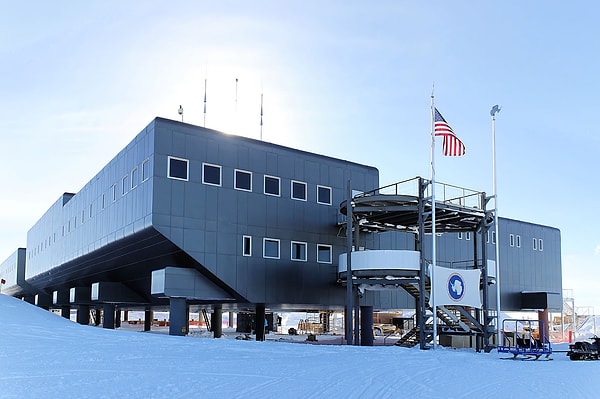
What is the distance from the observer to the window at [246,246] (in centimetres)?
3494

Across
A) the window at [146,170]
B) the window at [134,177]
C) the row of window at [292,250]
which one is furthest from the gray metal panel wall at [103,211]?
the row of window at [292,250]

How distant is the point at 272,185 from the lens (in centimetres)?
3653

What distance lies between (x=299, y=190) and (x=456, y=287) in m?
10.2

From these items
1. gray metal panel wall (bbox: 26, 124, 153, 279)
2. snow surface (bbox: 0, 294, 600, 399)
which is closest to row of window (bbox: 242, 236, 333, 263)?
gray metal panel wall (bbox: 26, 124, 153, 279)

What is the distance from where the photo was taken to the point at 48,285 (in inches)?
2842

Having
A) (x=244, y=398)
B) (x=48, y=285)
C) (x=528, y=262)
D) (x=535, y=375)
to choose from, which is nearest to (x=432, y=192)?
(x=535, y=375)

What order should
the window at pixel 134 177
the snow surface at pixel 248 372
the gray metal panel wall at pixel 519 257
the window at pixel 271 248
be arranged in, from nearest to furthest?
the snow surface at pixel 248 372 → the window at pixel 134 177 → the window at pixel 271 248 → the gray metal panel wall at pixel 519 257

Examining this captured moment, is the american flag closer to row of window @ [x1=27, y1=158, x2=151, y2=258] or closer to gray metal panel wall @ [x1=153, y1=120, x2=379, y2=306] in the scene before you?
gray metal panel wall @ [x1=153, y1=120, x2=379, y2=306]

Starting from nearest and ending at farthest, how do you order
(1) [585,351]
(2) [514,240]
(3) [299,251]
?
(1) [585,351] < (3) [299,251] < (2) [514,240]

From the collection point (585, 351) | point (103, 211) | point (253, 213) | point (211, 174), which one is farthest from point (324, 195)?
point (585, 351)

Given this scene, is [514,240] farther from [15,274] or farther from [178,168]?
[15,274]

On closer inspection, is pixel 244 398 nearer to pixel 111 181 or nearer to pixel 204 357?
pixel 204 357

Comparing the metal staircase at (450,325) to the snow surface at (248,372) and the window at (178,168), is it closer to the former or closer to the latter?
the snow surface at (248,372)

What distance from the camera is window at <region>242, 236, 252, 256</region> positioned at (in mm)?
34938
